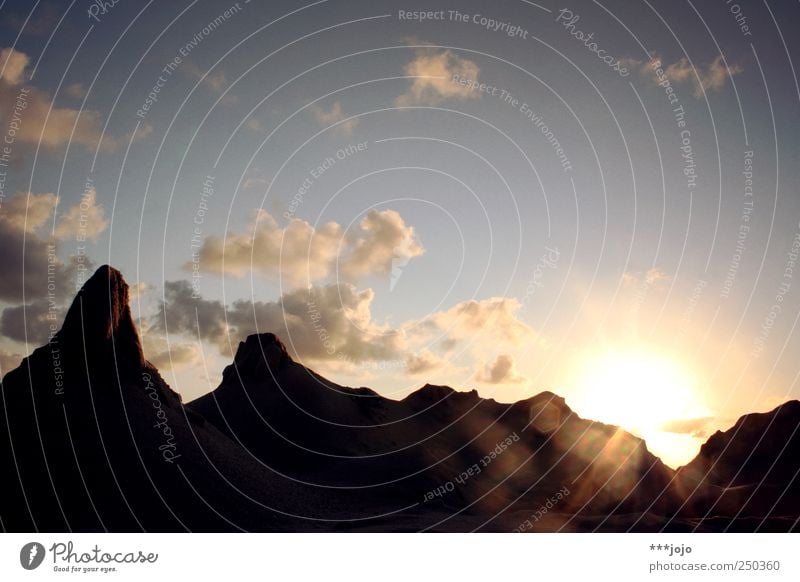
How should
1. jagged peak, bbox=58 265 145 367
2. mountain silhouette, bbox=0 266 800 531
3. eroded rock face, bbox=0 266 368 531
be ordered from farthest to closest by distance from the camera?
1. jagged peak, bbox=58 265 145 367
2. mountain silhouette, bbox=0 266 800 531
3. eroded rock face, bbox=0 266 368 531

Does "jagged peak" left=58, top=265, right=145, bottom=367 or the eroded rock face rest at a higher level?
"jagged peak" left=58, top=265, right=145, bottom=367

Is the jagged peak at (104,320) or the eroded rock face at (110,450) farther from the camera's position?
the jagged peak at (104,320)

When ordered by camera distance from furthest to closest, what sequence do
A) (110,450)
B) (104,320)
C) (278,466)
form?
(278,466) → (104,320) → (110,450)

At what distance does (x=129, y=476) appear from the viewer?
7969cm

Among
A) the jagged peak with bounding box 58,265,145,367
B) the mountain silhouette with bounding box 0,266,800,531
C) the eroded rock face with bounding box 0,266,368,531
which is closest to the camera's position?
the eroded rock face with bounding box 0,266,368,531

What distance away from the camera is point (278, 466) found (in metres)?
159

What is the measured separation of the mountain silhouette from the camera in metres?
78.1

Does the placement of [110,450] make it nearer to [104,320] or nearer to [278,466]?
[104,320]

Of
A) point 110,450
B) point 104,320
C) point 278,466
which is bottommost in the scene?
point 110,450

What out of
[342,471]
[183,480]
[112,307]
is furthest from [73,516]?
[342,471]

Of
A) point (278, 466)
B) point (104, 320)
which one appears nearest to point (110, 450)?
point (104, 320)

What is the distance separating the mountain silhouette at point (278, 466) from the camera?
78062 mm
